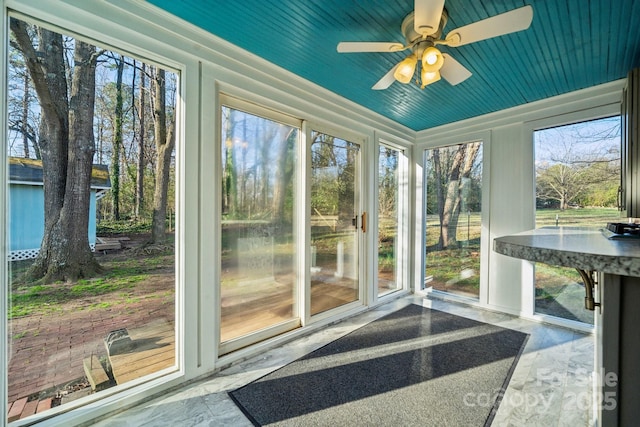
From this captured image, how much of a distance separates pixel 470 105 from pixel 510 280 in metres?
2.07

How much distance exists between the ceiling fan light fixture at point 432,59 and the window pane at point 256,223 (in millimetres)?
1360

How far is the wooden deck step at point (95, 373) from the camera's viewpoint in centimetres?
161

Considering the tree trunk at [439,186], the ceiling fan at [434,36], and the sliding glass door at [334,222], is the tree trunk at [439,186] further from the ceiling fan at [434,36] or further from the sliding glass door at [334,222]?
the ceiling fan at [434,36]

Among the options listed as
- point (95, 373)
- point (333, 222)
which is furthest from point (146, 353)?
point (333, 222)

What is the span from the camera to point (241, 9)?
168 cm

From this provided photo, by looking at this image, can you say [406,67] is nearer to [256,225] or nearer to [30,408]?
[256,225]

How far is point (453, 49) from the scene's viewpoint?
204cm

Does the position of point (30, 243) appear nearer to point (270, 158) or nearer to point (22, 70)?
point (22, 70)

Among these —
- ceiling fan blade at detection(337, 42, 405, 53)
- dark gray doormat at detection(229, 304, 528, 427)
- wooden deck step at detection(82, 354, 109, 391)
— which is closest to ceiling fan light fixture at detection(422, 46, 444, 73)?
ceiling fan blade at detection(337, 42, 405, 53)

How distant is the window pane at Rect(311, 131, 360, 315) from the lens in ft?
9.39

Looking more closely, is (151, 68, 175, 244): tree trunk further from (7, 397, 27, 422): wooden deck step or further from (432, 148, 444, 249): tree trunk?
(432, 148, 444, 249): tree trunk

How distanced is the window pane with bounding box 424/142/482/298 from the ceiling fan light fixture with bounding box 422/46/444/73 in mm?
2262

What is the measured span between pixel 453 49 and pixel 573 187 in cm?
203

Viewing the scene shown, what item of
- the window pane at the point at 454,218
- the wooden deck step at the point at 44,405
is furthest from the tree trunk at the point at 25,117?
the window pane at the point at 454,218
